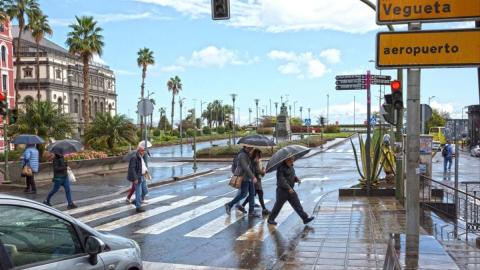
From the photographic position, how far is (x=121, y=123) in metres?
29.9

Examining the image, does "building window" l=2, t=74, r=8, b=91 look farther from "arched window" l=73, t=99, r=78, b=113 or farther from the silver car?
the silver car

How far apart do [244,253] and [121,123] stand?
2244cm

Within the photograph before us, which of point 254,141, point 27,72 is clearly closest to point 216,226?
point 254,141

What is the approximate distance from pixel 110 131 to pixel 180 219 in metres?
18.7

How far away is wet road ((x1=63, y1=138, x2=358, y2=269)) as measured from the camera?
8.27 meters

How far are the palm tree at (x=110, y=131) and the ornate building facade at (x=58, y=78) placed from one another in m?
61.5

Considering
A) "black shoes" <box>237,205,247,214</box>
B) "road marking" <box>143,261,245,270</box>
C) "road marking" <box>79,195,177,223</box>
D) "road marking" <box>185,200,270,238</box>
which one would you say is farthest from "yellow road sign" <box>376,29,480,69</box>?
"road marking" <box>79,195,177,223</box>

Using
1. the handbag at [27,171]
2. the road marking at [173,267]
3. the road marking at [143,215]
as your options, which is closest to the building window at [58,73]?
the handbag at [27,171]

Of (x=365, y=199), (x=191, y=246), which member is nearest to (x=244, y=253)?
(x=191, y=246)

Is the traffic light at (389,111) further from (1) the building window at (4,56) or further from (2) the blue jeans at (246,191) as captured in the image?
(1) the building window at (4,56)

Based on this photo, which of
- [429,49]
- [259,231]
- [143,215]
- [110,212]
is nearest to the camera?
[429,49]

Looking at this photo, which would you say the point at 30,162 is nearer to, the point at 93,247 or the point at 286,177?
the point at 286,177

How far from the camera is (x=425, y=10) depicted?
260 inches

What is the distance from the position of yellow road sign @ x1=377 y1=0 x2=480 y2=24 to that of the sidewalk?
109 inches
